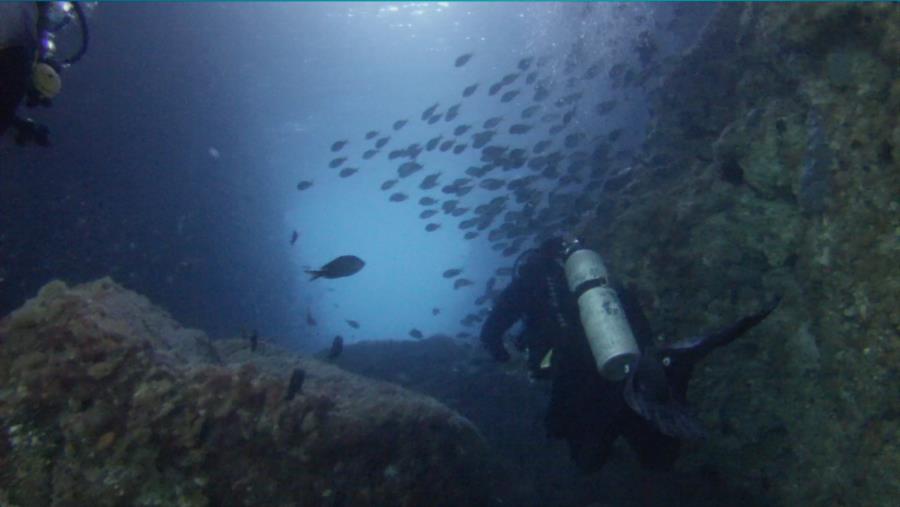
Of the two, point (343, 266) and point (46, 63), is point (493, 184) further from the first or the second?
point (46, 63)

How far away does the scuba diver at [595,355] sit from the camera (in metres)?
4.03

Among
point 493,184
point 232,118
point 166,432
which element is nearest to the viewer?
point 166,432

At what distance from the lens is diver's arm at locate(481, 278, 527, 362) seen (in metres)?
5.45

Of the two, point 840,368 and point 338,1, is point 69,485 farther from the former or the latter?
point 338,1

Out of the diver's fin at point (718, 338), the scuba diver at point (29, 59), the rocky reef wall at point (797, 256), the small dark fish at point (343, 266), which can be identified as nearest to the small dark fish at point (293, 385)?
the scuba diver at point (29, 59)

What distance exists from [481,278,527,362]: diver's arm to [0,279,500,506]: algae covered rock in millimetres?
1246

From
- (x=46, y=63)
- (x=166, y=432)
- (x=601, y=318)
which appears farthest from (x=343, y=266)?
(x=46, y=63)

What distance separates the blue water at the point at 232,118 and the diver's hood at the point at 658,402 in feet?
36.4

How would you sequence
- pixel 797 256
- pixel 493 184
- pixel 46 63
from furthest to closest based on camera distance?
pixel 493 184 < pixel 797 256 < pixel 46 63

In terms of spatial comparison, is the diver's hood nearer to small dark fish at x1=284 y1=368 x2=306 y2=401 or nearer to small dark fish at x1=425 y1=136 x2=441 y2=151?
small dark fish at x1=284 y1=368 x2=306 y2=401

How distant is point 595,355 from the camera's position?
4.52 meters

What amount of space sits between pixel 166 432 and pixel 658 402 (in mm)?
3994

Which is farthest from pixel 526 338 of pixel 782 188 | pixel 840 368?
pixel 782 188

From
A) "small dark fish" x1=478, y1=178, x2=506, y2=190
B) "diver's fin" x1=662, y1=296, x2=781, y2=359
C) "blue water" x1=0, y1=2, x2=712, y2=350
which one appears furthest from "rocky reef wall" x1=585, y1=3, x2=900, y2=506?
"blue water" x1=0, y1=2, x2=712, y2=350
